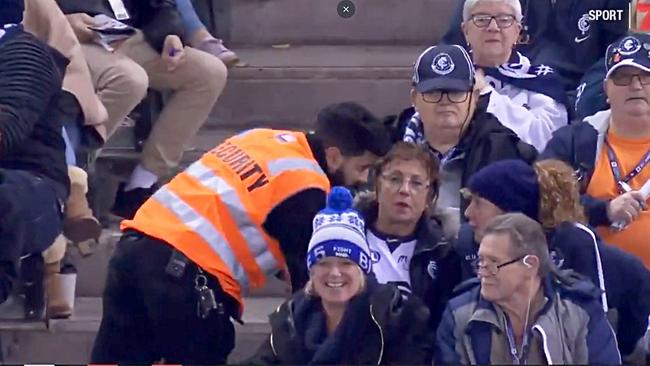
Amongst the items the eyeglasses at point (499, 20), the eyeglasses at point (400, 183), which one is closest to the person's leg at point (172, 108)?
the eyeglasses at point (499, 20)

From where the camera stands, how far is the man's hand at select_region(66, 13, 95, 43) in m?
7.00

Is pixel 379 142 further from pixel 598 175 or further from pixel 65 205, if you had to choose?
pixel 65 205

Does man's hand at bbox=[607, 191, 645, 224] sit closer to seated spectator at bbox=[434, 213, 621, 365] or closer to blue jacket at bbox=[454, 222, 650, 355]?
blue jacket at bbox=[454, 222, 650, 355]

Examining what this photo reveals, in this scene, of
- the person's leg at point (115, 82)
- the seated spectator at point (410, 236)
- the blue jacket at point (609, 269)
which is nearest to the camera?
the blue jacket at point (609, 269)

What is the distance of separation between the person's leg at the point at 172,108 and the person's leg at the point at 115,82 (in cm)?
17

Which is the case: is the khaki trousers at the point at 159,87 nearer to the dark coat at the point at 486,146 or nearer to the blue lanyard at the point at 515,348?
the dark coat at the point at 486,146

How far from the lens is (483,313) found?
16.2 feet

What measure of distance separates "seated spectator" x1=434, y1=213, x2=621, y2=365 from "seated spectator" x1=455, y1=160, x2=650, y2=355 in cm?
26

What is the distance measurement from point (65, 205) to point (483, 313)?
1871 mm

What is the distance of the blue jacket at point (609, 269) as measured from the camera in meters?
5.22

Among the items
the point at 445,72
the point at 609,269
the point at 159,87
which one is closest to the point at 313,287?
the point at 609,269

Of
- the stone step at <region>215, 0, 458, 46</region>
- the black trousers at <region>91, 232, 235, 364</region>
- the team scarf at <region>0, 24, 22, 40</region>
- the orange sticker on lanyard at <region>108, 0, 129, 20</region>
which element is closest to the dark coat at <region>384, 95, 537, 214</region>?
the black trousers at <region>91, 232, 235, 364</region>

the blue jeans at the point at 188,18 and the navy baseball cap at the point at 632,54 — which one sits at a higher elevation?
the navy baseball cap at the point at 632,54

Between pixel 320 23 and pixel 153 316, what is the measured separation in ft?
10.0
